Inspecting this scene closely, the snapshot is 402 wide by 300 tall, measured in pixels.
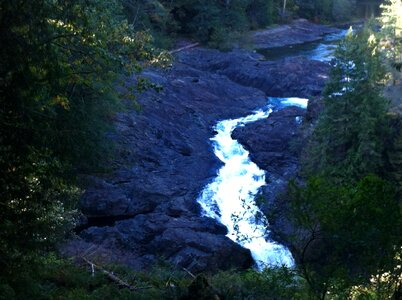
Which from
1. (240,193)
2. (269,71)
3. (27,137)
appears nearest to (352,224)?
(27,137)

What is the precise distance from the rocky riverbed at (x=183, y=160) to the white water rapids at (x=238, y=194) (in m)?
0.45

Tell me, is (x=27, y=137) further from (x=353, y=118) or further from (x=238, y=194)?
(x=353, y=118)

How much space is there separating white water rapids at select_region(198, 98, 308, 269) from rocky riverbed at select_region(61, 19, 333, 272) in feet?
1.48

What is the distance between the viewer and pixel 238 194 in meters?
23.3

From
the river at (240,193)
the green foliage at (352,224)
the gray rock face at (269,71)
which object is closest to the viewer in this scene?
the green foliage at (352,224)

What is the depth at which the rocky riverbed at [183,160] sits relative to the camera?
1809 centimetres

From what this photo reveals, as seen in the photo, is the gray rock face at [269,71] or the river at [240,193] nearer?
the river at [240,193]

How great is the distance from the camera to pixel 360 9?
284ft

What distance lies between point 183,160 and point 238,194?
13.3ft

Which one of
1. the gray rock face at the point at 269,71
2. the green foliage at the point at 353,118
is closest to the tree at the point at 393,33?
the gray rock face at the point at 269,71

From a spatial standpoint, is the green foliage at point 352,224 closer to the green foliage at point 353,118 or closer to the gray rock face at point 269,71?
the green foliage at point 353,118

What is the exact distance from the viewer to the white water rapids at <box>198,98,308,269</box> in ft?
61.6

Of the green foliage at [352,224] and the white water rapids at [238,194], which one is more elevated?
the green foliage at [352,224]

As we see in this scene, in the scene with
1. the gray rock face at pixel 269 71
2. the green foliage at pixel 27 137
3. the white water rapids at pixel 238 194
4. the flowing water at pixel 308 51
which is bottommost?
the white water rapids at pixel 238 194
